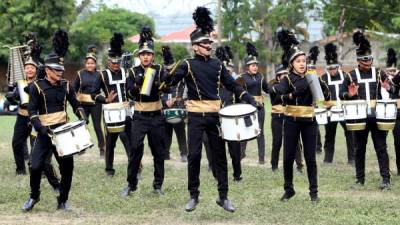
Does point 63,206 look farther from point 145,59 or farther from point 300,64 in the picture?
point 300,64

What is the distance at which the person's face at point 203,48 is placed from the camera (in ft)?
31.0

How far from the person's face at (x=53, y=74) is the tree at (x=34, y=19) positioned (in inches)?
1553

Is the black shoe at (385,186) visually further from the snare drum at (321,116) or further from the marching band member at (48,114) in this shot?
the marching band member at (48,114)

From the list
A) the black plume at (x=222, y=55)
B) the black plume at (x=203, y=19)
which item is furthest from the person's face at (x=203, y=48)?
the black plume at (x=222, y=55)

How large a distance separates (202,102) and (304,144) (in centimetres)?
165

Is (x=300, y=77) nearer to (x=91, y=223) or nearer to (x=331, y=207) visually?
(x=331, y=207)

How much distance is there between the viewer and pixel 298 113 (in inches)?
395

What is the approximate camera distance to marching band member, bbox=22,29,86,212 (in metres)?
9.41

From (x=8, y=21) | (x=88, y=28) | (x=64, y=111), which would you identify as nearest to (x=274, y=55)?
(x=88, y=28)

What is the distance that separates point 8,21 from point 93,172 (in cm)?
3828

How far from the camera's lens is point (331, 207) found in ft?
31.8

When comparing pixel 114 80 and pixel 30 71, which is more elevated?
pixel 30 71

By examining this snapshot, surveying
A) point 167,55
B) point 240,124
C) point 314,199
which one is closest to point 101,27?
point 167,55

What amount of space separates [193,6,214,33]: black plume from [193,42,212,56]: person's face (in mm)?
249
